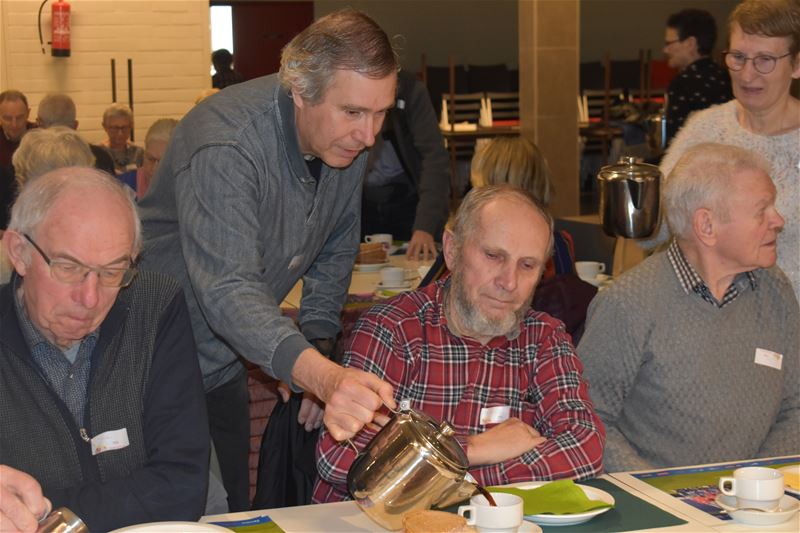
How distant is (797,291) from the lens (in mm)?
3219

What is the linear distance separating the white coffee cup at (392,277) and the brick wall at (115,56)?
6.09 metres

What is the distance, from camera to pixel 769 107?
3.29m

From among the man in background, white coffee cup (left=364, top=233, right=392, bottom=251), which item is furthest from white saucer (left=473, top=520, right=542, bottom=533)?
the man in background

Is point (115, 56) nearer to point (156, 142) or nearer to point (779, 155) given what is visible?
point (156, 142)

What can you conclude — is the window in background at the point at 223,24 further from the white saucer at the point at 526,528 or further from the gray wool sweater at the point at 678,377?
the white saucer at the point at 526,528

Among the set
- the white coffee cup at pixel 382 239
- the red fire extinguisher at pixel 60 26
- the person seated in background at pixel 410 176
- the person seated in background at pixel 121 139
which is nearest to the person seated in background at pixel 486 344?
the person seated in background at pixel 410 176

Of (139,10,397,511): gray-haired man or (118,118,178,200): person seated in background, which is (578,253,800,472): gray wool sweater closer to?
(139,10,397,511): gray-haired man

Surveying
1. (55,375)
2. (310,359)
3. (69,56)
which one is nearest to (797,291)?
(310,359)

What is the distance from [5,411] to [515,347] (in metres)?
1.10

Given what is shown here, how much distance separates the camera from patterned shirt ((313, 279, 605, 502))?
2.37m

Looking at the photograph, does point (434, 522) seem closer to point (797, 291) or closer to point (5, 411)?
point (5, 411)

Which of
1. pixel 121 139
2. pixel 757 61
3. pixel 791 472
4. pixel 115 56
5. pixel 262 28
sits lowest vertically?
pixel 791 472

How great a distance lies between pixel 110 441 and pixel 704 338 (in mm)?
1413

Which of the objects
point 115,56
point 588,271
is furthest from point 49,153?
point 115,56
